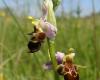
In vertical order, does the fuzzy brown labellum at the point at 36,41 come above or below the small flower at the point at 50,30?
below

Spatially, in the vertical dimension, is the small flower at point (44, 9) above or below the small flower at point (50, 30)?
above

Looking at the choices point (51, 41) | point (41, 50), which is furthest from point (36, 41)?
point (41, 50)

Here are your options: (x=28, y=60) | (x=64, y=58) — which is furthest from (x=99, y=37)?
(x=64, y=58)

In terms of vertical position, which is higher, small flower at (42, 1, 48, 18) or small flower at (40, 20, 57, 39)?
small flower at (42, 1, 48, 18)

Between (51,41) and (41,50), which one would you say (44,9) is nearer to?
(51,41)

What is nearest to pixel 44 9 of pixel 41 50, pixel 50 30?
pixel 50 30

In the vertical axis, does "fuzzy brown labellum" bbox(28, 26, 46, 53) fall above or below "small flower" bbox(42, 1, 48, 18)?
below

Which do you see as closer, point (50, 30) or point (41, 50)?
point (50, 30)

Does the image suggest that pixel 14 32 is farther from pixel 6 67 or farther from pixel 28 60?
pixel 6 67

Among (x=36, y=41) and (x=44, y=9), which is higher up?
(x=44, y=9)

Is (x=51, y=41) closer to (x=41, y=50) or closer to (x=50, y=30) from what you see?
(x=50, y=30)

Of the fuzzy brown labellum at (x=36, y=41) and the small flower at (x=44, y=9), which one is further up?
the small flower at (x=44, y=9)
